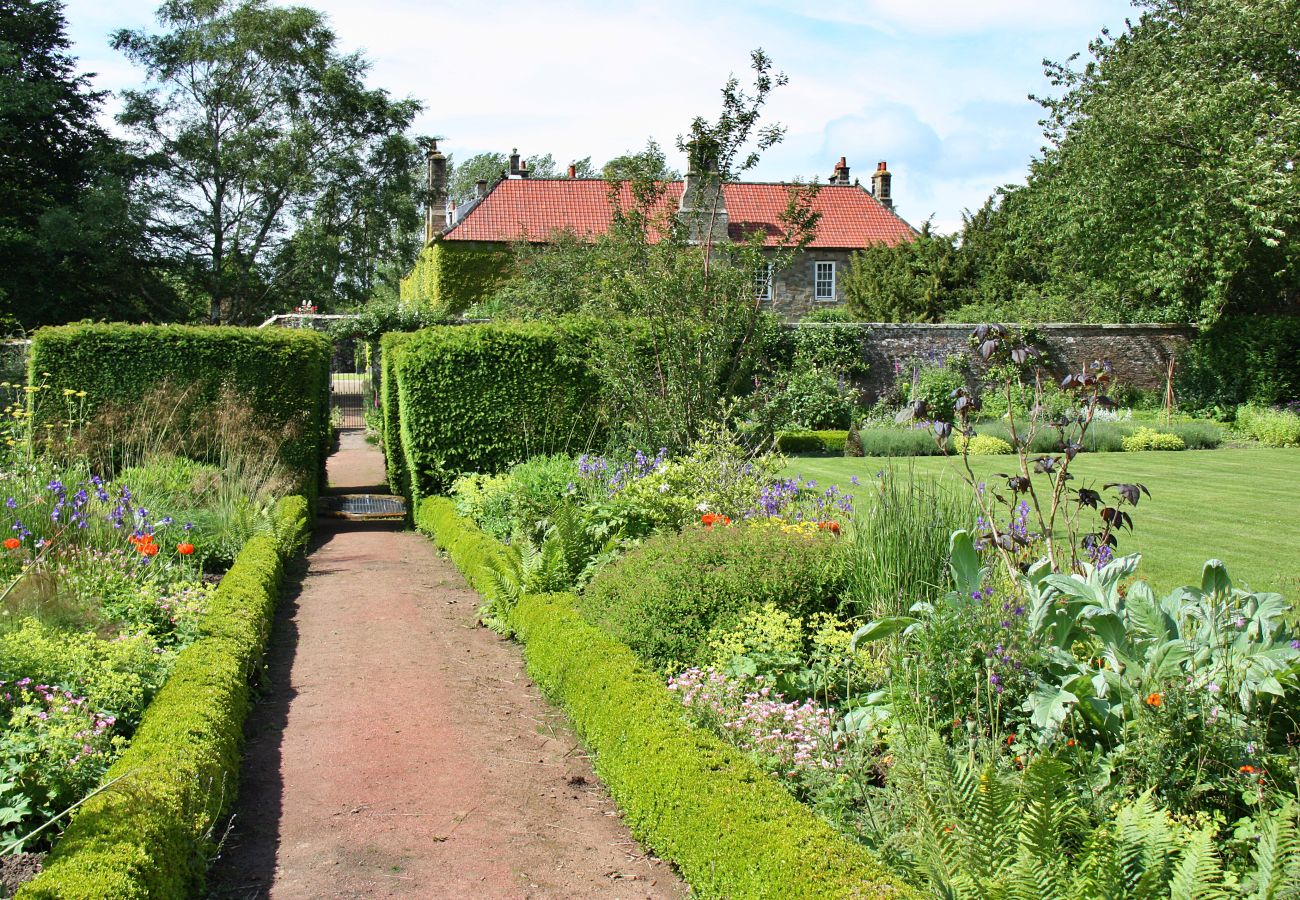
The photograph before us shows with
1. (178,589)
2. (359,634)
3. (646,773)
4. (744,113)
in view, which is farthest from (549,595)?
(744,113)

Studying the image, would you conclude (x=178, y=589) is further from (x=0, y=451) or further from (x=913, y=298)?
(x=913, y=298)

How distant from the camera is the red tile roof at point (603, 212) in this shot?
29.3 metres

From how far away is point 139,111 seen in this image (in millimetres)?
28344

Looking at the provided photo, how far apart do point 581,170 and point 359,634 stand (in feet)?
198

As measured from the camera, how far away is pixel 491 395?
34.8 feet

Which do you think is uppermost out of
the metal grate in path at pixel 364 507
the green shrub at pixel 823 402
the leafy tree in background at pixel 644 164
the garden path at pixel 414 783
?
the leafy tree in background at pixel 644 164

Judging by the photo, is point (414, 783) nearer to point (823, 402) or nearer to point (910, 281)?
point (823, 402)

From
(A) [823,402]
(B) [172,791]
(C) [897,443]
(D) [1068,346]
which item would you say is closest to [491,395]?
(B) [172,791]

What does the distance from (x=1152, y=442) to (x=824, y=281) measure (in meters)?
16.2

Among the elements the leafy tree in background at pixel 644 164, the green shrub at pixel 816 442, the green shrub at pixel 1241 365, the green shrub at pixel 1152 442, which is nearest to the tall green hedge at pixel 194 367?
the leafy tree in background at pixel 644 164

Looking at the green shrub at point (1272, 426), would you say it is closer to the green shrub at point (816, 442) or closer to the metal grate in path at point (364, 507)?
the green shrub at point (816, 442)

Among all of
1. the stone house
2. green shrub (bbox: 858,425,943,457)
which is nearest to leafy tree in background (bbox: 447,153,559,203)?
the stone house

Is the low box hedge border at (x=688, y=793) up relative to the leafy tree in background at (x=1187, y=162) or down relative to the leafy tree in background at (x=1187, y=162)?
down

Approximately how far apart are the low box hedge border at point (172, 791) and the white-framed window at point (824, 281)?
27990 mm
